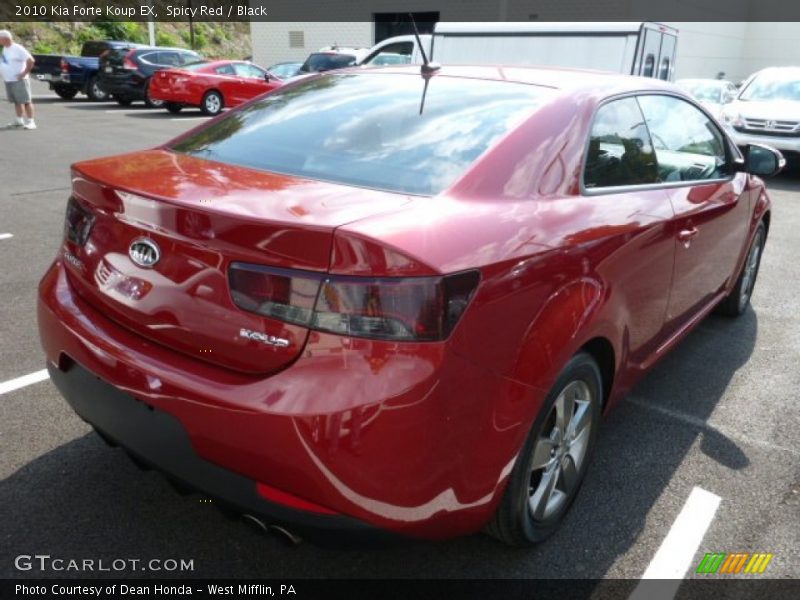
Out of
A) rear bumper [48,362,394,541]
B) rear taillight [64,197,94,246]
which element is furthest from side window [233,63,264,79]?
rear bumper [48,362,394,541]

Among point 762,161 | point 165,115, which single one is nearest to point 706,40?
point 165,115

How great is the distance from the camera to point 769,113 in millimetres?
11477

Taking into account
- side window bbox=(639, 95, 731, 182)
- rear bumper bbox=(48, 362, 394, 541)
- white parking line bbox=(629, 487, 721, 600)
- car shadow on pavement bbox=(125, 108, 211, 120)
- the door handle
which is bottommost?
car shadow on pavement bbox=(125, 108, 211, 120)

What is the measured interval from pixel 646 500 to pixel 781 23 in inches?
1566

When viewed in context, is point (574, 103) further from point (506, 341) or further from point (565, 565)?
point (565, 565)

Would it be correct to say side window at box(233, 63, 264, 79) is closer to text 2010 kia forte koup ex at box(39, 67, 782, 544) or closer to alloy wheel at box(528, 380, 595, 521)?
text 2010 kia forte koup ex at box(39, 67, 782, 544)

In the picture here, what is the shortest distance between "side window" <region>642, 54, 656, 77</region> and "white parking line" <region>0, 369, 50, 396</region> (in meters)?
8.80

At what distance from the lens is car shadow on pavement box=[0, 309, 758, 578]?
238cm

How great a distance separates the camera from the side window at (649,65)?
32.3 ft

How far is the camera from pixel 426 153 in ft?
7.84

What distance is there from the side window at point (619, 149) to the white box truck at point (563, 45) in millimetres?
6293

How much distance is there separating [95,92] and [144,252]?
65.7 ft

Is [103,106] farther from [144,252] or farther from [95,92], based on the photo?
[144,252]

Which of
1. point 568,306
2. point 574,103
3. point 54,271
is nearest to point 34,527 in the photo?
point 54,271
